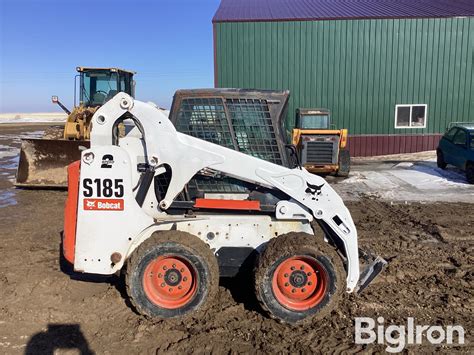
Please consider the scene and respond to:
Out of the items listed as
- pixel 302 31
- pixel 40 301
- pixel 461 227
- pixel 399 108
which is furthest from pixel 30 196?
pixel 399 108

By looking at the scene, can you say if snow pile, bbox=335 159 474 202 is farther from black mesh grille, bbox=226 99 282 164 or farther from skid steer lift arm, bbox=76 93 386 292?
black mesh grille, bbox=226 99 282 164

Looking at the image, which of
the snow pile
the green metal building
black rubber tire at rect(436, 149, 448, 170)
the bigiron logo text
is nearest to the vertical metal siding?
the green metal building

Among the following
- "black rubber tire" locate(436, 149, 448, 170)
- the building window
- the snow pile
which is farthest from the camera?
the building window

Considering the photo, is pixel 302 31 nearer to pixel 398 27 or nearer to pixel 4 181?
pixel 398 27

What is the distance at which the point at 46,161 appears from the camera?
1059cm

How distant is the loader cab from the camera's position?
44.5 feet

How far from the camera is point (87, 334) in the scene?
4.04 m

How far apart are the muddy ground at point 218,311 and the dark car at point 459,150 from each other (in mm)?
6109

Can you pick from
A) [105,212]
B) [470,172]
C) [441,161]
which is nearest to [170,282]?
[105,212]

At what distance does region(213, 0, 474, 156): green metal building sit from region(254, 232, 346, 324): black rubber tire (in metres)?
14.7

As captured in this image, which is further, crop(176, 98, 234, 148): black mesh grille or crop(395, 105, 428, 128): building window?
crop(395, 105, 428, 128): building window

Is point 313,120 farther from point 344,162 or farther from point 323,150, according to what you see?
point 344,162

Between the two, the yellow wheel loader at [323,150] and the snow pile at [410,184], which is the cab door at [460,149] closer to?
the snow pile at [410,184]

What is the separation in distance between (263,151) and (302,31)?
1496 cm
